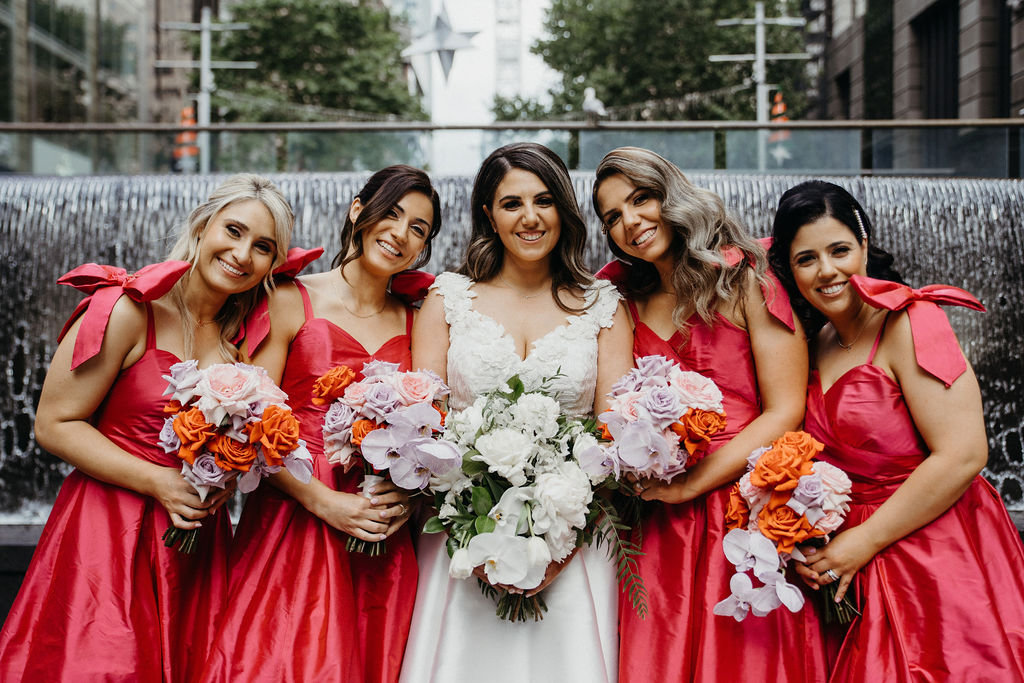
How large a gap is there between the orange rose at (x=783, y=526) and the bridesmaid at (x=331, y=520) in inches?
53.4

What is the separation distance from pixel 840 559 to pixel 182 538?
8.10 ft

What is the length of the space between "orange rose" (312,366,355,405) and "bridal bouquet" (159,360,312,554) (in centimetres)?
18

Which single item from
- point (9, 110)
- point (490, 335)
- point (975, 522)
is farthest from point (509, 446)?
point (9, 110)

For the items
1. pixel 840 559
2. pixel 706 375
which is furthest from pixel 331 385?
pixel 840 559

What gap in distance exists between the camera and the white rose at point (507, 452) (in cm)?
273

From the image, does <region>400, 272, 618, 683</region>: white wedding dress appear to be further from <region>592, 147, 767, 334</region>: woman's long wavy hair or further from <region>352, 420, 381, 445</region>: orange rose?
<region>352, 420, 381, 445</region>: orange rose

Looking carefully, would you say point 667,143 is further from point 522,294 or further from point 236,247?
point 236,247

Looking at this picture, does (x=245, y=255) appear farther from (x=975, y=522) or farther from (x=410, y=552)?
(x=975, y=522)

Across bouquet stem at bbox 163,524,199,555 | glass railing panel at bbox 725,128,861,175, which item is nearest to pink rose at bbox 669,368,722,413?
bouquet stem at bbox 163,524,199,555

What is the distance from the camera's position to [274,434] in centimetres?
268

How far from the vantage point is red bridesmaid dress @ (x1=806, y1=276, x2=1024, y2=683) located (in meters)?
2.68

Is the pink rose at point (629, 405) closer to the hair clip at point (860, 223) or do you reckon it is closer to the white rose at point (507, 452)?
the white rose at point (507, 452)

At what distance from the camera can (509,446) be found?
2732 millimetres

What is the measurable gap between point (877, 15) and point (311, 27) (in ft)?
54.1
